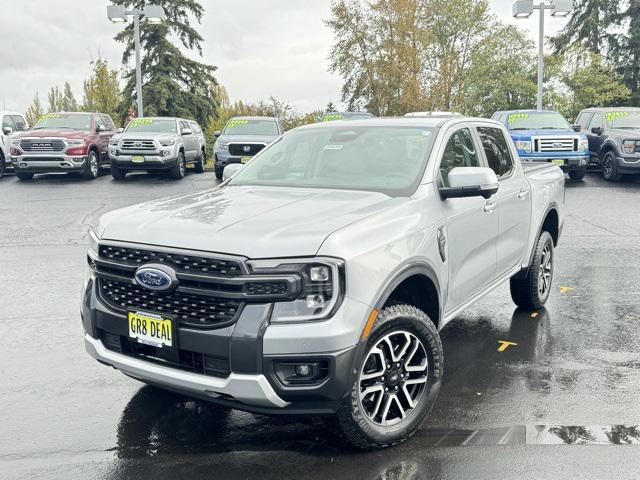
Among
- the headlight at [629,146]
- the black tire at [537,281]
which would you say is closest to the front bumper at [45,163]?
the headlight at [629,146]

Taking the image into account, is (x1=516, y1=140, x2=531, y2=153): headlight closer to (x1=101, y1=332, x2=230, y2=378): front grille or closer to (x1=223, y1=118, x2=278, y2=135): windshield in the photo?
(x1=223, y1=118, x2=278, y2=135): windshield

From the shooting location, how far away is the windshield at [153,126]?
20.4 m

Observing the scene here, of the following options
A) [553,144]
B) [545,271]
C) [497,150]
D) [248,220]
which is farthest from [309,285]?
[553,144]

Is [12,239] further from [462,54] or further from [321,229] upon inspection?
[462,54]

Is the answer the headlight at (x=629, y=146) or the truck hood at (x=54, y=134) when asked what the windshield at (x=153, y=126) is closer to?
the truck hood at (x=54, y=134)

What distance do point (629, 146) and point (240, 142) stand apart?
10.5 metres

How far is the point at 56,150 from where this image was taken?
19.2m

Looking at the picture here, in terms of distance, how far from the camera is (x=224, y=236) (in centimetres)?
351

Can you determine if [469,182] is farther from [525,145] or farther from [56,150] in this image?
[56,150]

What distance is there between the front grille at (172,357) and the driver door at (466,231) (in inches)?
68.5

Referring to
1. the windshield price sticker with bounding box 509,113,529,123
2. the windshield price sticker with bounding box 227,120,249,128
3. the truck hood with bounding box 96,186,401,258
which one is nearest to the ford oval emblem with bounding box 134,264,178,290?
the truck hood with bounding box 96,186,401,258

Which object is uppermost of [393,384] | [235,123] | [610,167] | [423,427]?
[235,123]

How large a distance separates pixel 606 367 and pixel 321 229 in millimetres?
2809

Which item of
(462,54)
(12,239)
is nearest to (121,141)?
(12,239)
